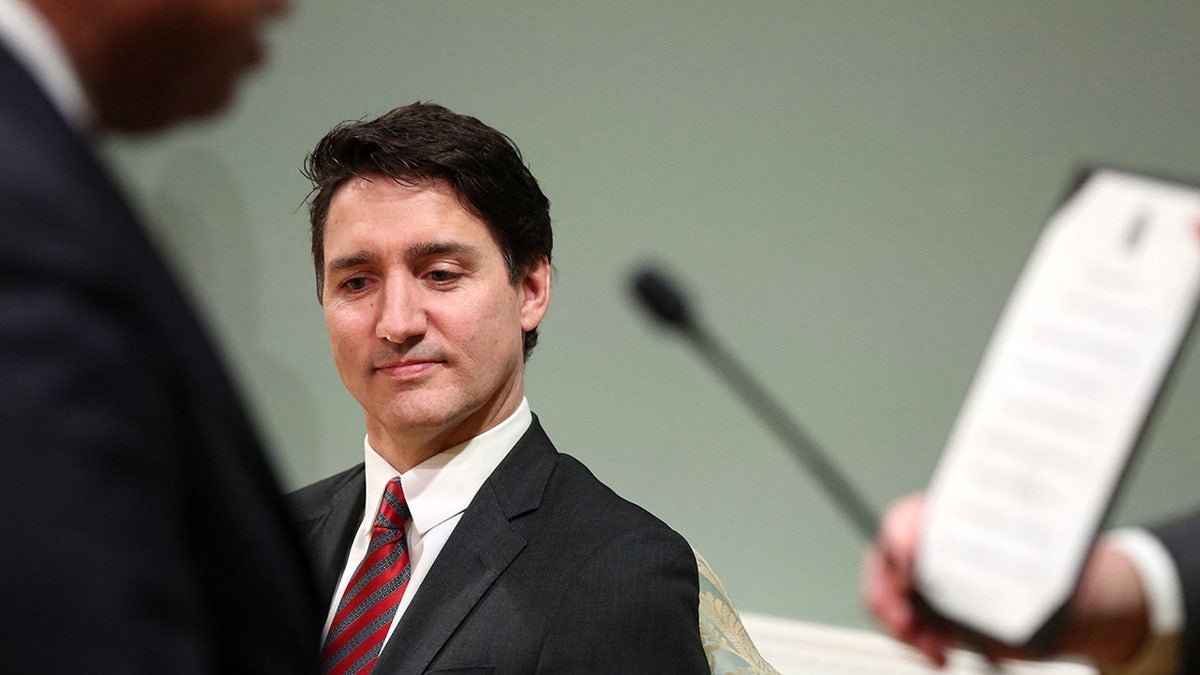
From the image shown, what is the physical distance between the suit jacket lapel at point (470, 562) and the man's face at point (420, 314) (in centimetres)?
8

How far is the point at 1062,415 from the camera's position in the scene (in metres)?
0.68

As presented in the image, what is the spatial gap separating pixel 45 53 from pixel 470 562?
2.49ft

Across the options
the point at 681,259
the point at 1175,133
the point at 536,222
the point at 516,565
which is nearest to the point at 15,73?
the point at 516,565

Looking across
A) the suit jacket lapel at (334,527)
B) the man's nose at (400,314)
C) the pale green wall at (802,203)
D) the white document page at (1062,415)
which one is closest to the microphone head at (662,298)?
the white document page at (1062,415)

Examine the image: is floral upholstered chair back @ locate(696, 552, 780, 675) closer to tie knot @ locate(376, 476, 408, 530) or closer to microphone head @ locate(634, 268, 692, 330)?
tie knot @ locate(376, 476, 408, 530)

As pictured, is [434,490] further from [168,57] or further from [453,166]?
[168,57]

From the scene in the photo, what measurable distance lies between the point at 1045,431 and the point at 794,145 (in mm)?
1212

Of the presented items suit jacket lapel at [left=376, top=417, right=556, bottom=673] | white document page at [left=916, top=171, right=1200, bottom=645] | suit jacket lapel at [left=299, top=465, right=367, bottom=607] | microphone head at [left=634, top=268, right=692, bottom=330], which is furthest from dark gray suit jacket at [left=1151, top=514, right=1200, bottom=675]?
suit jacket lapel at [left=299, top=465, right=367, bottom=607]

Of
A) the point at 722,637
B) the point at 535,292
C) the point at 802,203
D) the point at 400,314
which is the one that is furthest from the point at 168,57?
the point at 802,203

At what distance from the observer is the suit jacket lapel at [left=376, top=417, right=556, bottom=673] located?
1213mm

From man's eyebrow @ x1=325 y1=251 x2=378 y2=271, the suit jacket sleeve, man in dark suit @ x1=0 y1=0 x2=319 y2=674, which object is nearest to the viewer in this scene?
man in dark suit @ x1=0 y1=0 x2=319 y2=674

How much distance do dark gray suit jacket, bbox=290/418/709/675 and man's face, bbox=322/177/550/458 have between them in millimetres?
97

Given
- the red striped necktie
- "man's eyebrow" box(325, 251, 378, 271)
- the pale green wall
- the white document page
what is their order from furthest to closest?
the pale green wall → "man's eyebrow" box(325, 251, 378, 271) → the red striped necktie → the white document page

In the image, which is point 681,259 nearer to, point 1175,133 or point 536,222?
point 536,222
